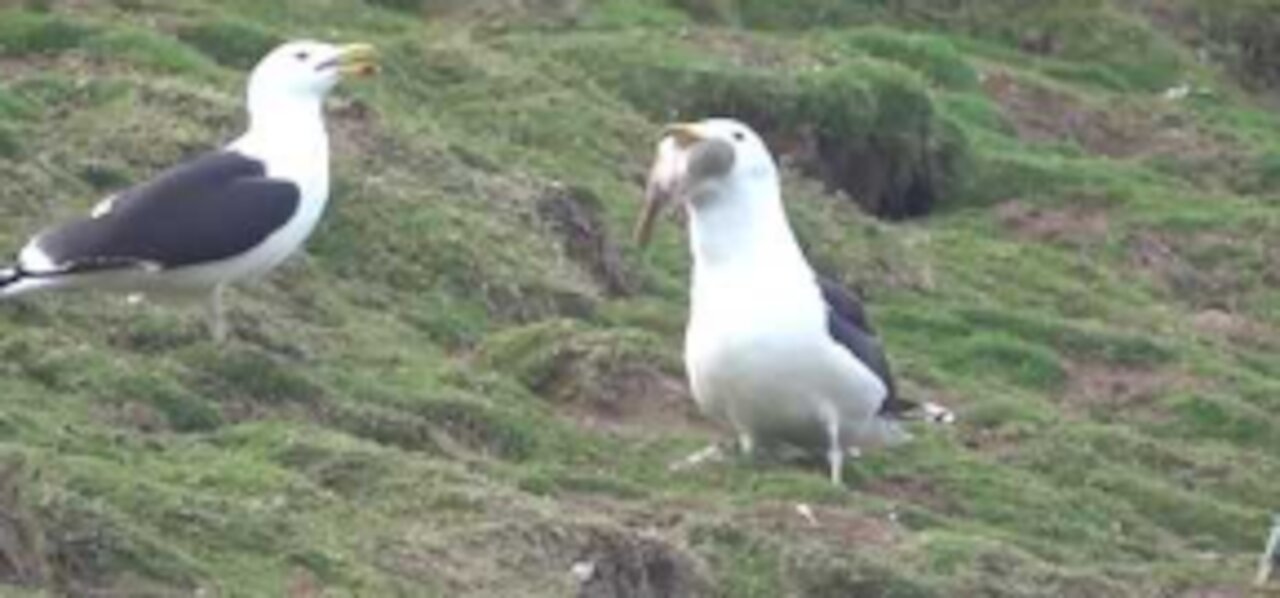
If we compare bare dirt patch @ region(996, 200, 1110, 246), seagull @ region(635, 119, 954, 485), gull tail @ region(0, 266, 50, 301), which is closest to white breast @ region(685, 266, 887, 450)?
seagull @ region(635, 119, 954, 485)

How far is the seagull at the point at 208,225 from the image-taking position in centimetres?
1458

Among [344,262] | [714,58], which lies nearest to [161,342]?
[344,262]

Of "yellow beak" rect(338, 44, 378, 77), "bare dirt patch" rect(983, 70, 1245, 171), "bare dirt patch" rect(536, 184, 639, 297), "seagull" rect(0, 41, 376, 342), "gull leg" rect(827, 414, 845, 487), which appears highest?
"yellow beak" rect(338, 44, 378, 77)

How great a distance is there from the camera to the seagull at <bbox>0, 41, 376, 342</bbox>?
1458 cm

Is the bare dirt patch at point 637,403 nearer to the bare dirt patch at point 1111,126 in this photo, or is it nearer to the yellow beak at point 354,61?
the yellow beak at point 354,61

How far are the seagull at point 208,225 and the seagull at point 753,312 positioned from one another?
135 centimetres

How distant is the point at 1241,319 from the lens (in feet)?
80.1

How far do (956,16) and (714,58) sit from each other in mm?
7892

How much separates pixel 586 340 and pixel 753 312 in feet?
8.33

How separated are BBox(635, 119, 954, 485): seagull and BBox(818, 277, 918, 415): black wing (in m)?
0.01

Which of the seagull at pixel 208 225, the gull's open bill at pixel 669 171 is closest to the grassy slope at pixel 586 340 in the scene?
the seagull at pixel 208 225

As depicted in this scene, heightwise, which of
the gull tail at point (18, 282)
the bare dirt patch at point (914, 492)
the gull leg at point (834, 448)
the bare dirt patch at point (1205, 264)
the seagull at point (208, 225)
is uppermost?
the seagull at point (208, 225)

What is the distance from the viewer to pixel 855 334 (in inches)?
604

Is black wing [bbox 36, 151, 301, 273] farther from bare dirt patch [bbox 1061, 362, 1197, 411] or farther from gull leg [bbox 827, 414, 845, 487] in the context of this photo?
bare dirt patch [bbox 1061, 362, 1197, 411]
